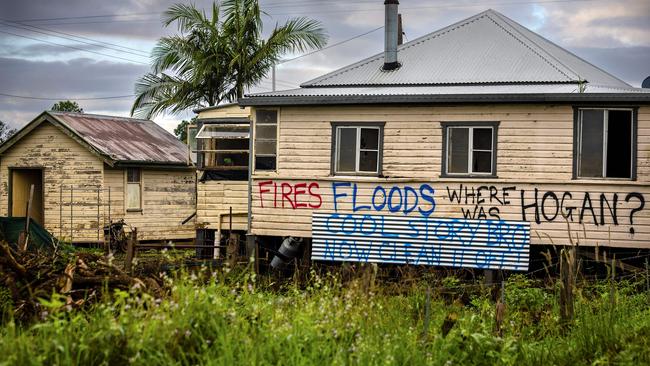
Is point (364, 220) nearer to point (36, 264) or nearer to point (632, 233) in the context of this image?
point (632, 233)

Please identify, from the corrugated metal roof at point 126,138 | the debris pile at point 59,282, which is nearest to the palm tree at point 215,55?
the corrugated metal roof at point 126,138

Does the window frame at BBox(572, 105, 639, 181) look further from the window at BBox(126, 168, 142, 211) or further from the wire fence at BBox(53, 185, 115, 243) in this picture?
the window at BBox(126, 168, 142, 211)

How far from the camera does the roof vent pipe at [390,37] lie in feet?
72.9

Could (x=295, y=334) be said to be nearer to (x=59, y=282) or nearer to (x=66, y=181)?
(x=59, y=282)

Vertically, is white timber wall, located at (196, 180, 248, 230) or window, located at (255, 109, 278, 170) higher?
window, located at (255, 109, 278, 170)

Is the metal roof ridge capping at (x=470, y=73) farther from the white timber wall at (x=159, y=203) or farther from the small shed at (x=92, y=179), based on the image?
the white timber wall at (x=159, y=203)

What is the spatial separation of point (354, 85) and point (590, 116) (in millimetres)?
5626

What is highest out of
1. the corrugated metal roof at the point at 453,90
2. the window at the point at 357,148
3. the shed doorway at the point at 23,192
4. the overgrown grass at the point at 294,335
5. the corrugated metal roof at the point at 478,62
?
the corrugated metal roof at the point at 478,62

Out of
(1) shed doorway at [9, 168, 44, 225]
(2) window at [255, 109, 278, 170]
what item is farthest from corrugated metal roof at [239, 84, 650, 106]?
(1) shed doorway at [9, 168, 44, 225]

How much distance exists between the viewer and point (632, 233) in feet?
59.1

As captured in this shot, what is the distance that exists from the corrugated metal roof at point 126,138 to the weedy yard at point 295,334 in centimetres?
1738

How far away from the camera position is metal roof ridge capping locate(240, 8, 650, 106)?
19125 mm

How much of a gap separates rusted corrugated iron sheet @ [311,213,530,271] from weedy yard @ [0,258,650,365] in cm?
689

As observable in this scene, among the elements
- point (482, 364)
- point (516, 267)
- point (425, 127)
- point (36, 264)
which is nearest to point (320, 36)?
point (425, 127)
